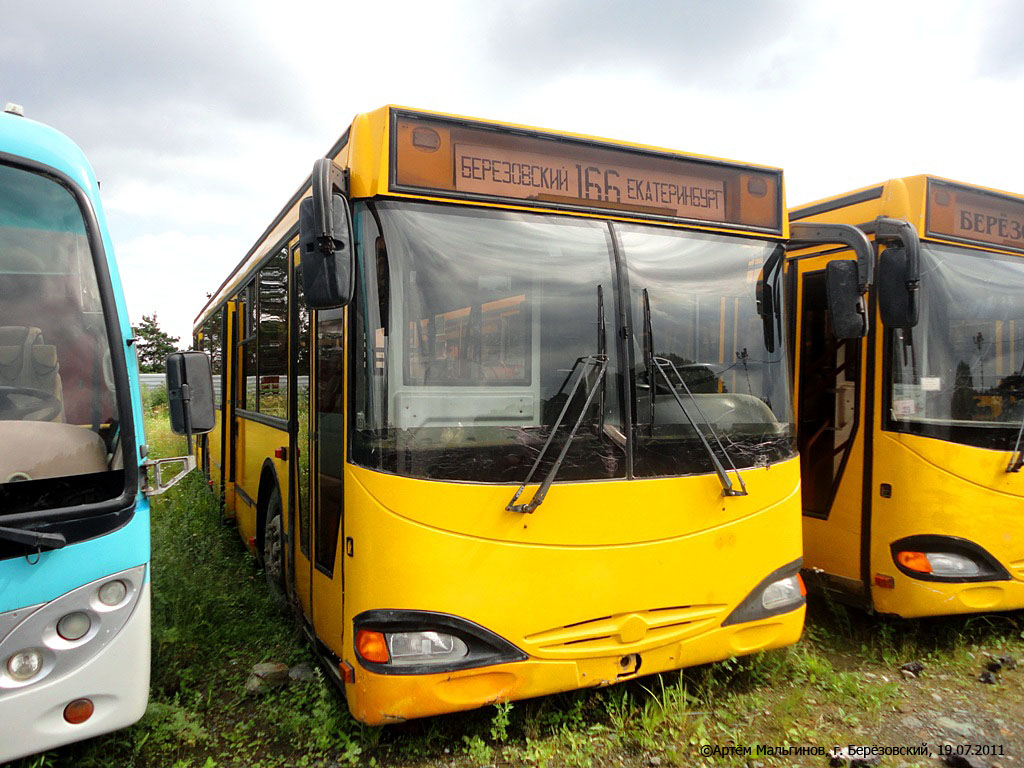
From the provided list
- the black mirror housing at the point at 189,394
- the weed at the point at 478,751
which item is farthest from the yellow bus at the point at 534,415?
the black mirror housing at the point at 189,394

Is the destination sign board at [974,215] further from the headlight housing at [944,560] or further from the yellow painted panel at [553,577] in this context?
the yellow painted panel at [553,577]

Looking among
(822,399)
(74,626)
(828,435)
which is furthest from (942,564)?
(74,626)

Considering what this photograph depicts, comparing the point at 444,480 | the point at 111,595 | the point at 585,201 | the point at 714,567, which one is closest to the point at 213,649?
the point at 111,595

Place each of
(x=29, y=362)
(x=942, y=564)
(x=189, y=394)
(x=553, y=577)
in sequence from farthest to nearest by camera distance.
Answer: (x=942, y=564) < (x=553, y=577) < (x=189, y=394) < (x=29, y=362)

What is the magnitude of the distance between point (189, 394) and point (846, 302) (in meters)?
3.48

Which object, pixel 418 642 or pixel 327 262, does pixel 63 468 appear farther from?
pixel 418 642

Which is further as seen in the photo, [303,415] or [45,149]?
[303,415]

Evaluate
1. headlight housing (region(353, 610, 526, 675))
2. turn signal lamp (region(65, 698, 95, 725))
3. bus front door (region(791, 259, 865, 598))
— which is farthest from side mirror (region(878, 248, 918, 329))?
turn signal lamp (region(65, 698, 95, 725))

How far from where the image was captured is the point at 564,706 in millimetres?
3768

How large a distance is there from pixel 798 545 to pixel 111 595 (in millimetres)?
3370

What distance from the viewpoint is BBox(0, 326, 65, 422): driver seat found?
254cm

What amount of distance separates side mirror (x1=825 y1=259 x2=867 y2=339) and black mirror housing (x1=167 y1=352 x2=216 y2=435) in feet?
11.0

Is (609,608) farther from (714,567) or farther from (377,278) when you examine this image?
(377,278)

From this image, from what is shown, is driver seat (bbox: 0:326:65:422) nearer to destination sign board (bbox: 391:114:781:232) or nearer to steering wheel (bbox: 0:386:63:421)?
steering wheel (bbox: 0:386:63:421)
